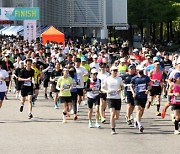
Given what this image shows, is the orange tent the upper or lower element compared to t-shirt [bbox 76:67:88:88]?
upper

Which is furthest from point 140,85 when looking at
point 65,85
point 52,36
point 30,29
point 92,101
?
point 52,36

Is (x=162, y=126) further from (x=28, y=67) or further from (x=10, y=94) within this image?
(x=10, y=94)

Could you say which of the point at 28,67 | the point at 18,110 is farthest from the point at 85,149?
the point at 18,110

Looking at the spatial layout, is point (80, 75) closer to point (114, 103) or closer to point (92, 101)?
point (92, 101)

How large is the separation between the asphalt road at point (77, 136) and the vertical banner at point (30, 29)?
21144 mm

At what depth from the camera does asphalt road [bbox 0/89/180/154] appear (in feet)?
41.5

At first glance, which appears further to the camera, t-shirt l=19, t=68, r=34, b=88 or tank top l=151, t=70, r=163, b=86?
tank top l=151, t=70, r=163, b=86

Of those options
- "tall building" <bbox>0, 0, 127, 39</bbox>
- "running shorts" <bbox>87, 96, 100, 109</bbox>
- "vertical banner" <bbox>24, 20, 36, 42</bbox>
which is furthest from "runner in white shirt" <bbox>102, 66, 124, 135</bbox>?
"tall building" <bbox>0, 0, 127, 39</bbox>

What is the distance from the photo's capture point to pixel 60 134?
48.1ft

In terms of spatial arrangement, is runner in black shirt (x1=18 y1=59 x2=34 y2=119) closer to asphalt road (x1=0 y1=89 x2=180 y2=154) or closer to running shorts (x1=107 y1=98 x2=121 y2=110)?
asphalt road (x1=0 y1=89 x2=180 y2=154)

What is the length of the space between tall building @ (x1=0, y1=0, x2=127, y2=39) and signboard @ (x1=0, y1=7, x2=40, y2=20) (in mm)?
10848

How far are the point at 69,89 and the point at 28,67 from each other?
68.3 inches

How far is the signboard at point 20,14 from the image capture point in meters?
42.8

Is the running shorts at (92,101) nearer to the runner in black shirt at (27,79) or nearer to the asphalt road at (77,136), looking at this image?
the asphalt road at (77,136)
